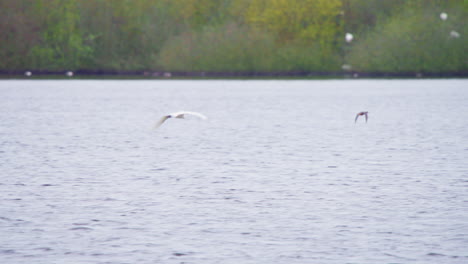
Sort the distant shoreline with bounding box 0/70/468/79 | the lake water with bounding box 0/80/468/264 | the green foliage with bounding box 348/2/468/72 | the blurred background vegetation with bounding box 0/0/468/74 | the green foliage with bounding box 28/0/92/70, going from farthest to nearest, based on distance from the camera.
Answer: the green foliage with bounding box 28/0/92/70
the distant shoreline with bounding box 0/70/468/79
the blurred background vegetation with bounding box 0/0/468/74
the green foliage with bounding box 348/2/468/72
the lake water with bounding box 0/80/468/264

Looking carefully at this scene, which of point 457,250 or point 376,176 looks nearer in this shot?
point 457,250

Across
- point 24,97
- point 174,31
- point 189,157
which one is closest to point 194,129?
point 189,157

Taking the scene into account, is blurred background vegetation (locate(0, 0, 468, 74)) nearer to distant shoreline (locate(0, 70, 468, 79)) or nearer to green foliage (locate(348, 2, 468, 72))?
green foliage (locate(348, 2, 468, 72))

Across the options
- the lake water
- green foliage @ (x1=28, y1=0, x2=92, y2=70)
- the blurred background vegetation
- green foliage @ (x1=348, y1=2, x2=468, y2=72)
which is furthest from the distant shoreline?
the lake water

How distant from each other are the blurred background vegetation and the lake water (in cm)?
6321

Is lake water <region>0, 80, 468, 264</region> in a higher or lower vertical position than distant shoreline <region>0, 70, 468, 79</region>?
higher

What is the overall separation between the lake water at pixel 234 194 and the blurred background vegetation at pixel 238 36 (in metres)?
63.2

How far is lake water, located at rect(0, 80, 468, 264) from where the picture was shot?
11422 millimetres

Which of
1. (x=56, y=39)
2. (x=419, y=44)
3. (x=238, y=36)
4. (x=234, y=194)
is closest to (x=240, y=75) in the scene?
(x=238, y=36)

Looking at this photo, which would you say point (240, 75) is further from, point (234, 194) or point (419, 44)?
point (234, 194)

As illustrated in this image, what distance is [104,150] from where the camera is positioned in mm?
23859

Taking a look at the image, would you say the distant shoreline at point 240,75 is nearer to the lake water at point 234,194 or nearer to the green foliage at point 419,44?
the green foliage at point 419,44

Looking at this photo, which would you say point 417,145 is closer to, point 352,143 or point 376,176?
point 352,143

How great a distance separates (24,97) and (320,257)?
48.1 metres
